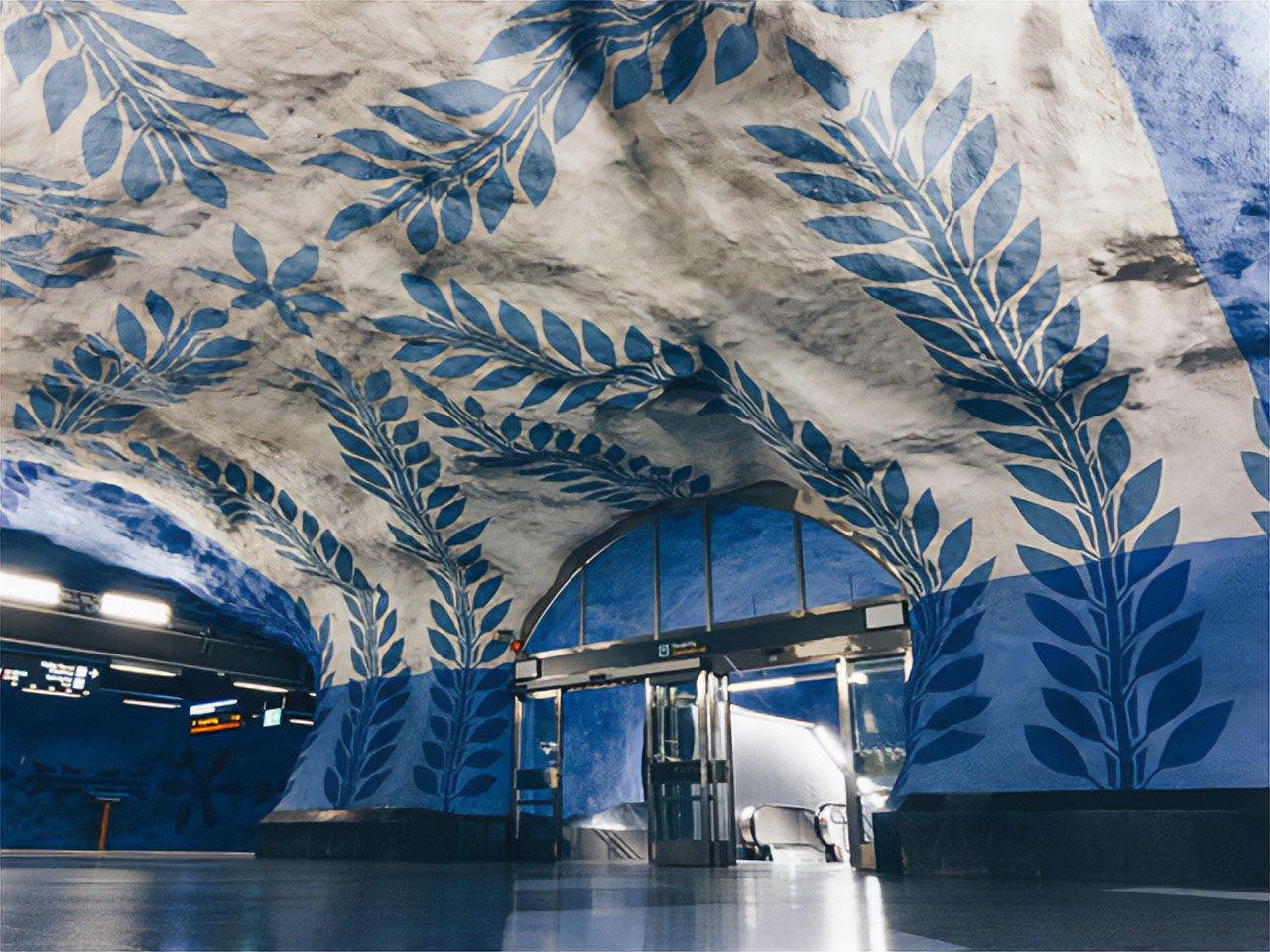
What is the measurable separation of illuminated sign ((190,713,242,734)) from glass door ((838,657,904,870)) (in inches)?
625

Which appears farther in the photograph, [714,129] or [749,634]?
[749,634]

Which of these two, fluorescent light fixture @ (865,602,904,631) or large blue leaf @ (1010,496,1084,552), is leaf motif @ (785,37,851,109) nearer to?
large blue leaf @ (1010,496,1084,552)

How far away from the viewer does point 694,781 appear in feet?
32.2

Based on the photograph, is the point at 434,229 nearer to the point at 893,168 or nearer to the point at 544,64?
the point at 544,64

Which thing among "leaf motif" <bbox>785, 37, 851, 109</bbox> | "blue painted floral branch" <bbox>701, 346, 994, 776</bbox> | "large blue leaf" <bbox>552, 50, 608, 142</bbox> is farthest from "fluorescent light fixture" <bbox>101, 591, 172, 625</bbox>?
"leaf motif" <bbox>785, 37, 851, 109</bbox>

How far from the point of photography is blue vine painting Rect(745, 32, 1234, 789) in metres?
5.66

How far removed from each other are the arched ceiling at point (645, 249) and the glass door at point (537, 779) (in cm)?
343

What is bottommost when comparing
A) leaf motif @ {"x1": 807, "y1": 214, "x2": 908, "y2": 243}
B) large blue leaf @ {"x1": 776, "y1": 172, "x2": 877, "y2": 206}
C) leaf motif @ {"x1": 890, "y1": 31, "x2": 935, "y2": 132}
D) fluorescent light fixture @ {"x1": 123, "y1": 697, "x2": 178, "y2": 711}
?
fluorescent light fixture @ {"x1": 123, "y1": 697, "x2": 178, "y2": 711}

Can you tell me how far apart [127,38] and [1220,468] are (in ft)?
23.5

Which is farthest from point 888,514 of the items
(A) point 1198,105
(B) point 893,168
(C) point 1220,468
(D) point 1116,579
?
(A) point 1198,105

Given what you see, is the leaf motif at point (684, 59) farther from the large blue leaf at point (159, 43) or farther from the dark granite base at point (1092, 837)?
the dark granite base at point (1092, 837)

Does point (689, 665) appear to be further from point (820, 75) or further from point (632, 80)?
point (820, 75)

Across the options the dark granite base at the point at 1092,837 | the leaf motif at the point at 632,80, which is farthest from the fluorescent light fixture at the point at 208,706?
the leaf motif at the point at 632,80

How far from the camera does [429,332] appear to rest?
7793 mm
